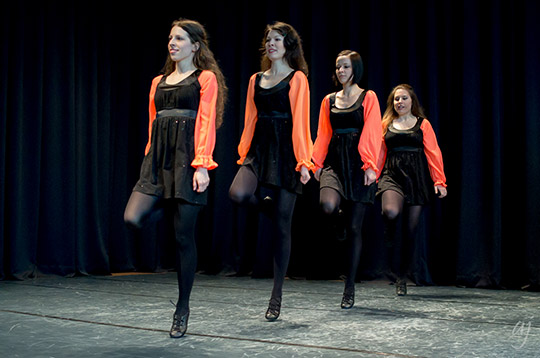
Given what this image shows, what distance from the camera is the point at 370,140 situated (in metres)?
3.54

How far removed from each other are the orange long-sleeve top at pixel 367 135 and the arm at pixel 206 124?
1078 mm

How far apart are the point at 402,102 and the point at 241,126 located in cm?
181

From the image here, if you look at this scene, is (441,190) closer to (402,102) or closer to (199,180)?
(402,102)

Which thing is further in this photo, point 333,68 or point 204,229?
point 204,229

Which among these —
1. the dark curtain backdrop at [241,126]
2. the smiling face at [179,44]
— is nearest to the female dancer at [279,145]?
the smiling face at [179,44]

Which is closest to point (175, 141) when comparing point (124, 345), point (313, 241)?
point (124, 345)

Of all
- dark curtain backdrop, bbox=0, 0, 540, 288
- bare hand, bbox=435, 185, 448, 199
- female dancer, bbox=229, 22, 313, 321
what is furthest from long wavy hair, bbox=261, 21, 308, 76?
dark curtain backdrop, bbox=0, 0, 540, 288

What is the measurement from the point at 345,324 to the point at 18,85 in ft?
11.9

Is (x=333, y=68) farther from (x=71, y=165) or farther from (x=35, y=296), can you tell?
(x=35, y=296)

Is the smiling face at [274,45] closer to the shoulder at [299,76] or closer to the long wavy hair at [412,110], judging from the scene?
the shoulder at [299,76]

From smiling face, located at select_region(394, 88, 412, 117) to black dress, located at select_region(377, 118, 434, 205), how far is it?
13 cm

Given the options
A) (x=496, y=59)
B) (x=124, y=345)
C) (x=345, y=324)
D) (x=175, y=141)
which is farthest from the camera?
(x=496, y=59)

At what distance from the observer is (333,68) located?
5.37m

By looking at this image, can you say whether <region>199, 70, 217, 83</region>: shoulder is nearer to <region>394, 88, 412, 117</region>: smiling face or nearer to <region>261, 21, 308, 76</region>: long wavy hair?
<region>261, 21, 308, 76</region>: long wavy hair
